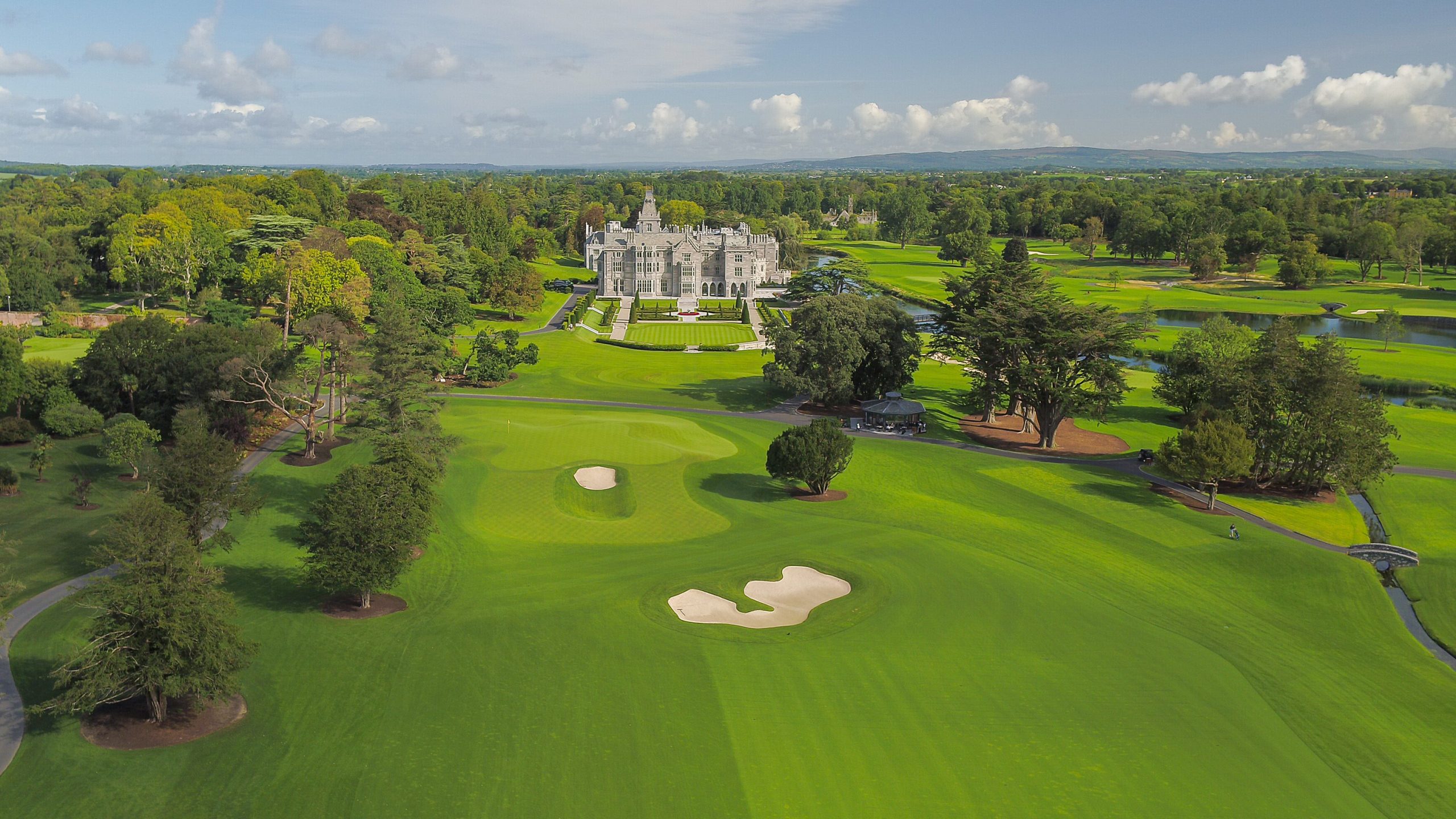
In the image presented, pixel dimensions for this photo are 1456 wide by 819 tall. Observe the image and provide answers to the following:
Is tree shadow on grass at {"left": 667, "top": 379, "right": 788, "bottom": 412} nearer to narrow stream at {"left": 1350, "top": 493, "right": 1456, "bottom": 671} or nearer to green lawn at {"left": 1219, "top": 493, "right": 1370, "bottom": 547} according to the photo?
green lawn at {"left": 1219, "top": 493, "right": 1370, "bottom": 547}

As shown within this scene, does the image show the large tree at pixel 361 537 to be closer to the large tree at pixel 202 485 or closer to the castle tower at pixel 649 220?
the large tree at pixel 202 485

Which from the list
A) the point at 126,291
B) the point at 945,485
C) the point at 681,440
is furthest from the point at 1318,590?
the point at 126,291

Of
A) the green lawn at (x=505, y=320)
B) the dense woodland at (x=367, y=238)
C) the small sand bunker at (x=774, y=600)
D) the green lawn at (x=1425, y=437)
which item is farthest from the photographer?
the green lawn at (x=505, y=320)

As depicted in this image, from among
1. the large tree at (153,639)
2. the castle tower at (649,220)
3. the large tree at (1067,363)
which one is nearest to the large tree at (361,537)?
the large tree at (153,639)

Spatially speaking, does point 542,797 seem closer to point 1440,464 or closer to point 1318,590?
point 1318,590

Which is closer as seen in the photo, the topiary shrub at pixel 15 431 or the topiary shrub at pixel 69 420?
the topiary shrub at pixel 15 431

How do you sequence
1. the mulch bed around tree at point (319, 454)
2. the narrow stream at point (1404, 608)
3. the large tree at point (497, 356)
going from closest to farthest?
the narrow stream at point (1404, 608), the mulch bed around tree at point (319, 454), the large tree at point (497, 356)
